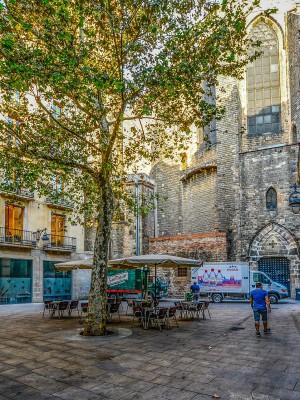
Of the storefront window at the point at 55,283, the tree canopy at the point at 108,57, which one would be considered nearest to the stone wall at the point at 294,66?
the tree canopy at the point at 108,57

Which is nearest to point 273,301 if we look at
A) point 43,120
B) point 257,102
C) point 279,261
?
point 279,261

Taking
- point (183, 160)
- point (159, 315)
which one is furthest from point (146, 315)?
point (183, 160)

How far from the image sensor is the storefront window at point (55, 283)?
83.9 feet

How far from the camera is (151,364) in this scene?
7.38 metres

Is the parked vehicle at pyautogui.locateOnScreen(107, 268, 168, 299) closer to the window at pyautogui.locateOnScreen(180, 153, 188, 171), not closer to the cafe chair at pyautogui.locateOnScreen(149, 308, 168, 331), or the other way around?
the window at pyautogui.locateOnScreen(180, 153, 188, 171)

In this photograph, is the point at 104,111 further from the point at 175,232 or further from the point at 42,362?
the point at 175,232

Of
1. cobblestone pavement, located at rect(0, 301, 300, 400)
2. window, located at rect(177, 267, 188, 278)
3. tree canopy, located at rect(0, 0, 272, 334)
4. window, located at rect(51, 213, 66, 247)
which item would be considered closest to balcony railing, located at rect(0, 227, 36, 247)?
window, located at rect(51, 213, 66, 247)

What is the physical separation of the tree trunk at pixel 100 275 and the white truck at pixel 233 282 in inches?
492

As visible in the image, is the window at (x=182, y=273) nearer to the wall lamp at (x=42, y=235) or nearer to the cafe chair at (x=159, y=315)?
the wall lamp at (x=42, y=235)

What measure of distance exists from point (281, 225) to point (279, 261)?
7.86 ft

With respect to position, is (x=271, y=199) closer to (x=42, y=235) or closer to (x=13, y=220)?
(x=42, y=235)

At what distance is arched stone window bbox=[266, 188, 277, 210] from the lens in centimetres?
2565

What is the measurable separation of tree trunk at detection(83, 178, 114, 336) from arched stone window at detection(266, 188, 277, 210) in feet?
55.2

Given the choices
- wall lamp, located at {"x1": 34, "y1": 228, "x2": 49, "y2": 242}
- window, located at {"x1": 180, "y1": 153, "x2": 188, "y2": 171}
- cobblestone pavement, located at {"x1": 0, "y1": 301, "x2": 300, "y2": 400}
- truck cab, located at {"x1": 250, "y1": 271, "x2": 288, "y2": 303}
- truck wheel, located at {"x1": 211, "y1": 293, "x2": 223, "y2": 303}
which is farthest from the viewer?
wall lamp, located at {"x1": 34, "y1": 228, "x2": 49, "y2": 242}
